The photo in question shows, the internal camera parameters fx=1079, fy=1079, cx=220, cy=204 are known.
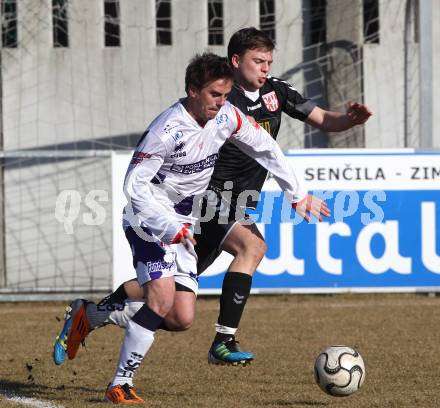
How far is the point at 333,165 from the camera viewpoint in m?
11.0

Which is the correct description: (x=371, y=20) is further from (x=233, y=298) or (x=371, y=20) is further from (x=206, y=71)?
(x=206, y=71)

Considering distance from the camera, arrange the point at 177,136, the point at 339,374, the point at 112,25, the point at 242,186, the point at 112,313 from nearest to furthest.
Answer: the point at 339,374, the point at 177,136, the point at 112,313, the point at 242,186, the point at 112,25

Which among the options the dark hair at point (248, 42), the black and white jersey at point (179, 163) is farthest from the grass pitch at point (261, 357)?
the dark hair at point (248, 42)

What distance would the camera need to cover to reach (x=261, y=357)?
25.3ft

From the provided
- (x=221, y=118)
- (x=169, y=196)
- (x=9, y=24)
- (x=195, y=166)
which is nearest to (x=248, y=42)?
(x=221, y=118)

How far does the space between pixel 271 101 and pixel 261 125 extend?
0.18 meters

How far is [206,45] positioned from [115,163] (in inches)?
99.7

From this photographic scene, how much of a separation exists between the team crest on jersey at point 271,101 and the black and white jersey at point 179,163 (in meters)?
0.57

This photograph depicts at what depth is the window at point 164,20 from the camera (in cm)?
1291

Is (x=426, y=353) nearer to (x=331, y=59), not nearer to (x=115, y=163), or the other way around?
(x=115, y=163)

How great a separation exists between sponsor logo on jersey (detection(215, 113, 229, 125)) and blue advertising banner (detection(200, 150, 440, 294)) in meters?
4.80

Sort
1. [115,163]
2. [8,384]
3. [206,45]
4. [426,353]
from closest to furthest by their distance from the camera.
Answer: [8,384], [426,353], [115,163], [206,45]

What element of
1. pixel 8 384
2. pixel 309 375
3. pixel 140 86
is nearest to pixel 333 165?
pixel 140 86

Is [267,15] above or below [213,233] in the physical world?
above
